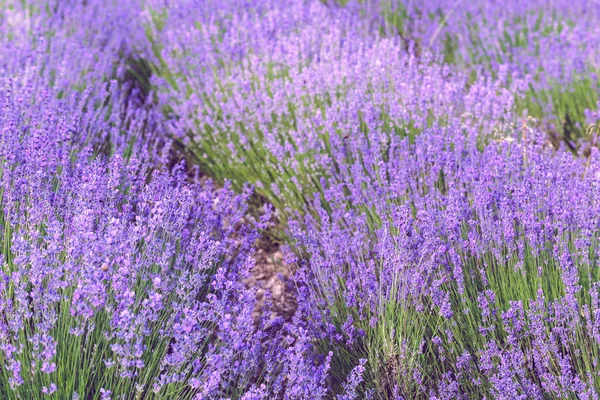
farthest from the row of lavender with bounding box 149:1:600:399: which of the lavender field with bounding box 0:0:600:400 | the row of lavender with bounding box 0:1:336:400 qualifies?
the row of lavender with bounding box 0:1:336:400

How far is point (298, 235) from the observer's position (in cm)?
256

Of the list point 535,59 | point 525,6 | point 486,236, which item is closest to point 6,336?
point 486,236

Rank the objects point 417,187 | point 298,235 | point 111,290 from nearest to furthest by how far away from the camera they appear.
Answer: point 111,290
point 298,235
point 417,187

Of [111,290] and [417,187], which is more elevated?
[111,290]

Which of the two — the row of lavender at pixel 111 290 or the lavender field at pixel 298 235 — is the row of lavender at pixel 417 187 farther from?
the row of lavender at pixel 111 290

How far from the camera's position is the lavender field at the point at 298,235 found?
→ 1833mm

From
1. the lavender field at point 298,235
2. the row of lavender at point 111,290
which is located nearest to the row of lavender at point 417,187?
the lavender field at point 298,235

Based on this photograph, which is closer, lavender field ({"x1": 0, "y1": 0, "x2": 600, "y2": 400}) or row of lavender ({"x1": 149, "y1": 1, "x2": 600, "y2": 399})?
lavender field ({"x1": 0, "y1": 0, "x2": 600, "y2": 400})

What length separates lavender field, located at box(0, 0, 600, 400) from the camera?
183cm

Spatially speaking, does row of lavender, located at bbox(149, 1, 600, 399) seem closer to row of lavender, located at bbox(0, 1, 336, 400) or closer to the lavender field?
the lavender field

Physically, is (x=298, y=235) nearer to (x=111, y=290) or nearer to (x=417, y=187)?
(x=417, y=187)

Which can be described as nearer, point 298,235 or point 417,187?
point 298,235

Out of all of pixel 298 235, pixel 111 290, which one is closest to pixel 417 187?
pixel 298 235

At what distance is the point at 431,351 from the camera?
A: 82.6 inches
